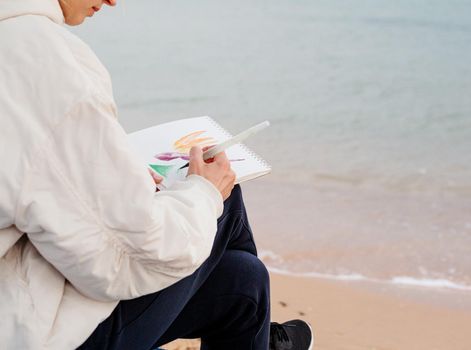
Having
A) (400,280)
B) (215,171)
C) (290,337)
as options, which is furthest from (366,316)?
(215,171)

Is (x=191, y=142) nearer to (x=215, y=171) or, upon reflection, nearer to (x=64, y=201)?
(x=215, y=171)

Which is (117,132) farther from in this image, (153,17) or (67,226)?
(153,17)

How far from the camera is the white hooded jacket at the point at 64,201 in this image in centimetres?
120

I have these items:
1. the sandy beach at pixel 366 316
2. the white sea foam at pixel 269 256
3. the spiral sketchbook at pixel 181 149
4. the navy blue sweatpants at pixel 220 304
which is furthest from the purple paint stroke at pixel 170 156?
the white sea foam at pixel 269 256

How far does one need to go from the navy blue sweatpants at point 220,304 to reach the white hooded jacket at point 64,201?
156mm

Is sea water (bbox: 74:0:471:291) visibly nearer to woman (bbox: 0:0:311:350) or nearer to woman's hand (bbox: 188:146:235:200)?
woman's hand (bbox: 188:146:235:200)

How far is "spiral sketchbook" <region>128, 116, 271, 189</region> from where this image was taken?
1718 millimetres

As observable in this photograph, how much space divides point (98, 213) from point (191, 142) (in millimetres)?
626

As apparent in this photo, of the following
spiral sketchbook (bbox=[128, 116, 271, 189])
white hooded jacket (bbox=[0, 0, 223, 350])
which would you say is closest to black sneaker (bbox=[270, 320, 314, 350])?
spiral sketchbook (bbox=[128, 116, 271, 189])

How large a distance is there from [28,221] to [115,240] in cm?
13

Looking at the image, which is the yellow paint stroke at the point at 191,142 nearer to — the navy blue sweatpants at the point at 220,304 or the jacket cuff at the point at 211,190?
the navy blue sweatpants at the point at 220,304

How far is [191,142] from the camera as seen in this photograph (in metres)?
1.84

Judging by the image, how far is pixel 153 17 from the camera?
9.91 meters

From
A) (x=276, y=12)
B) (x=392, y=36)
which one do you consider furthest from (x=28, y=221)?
(x=276, y=12)
